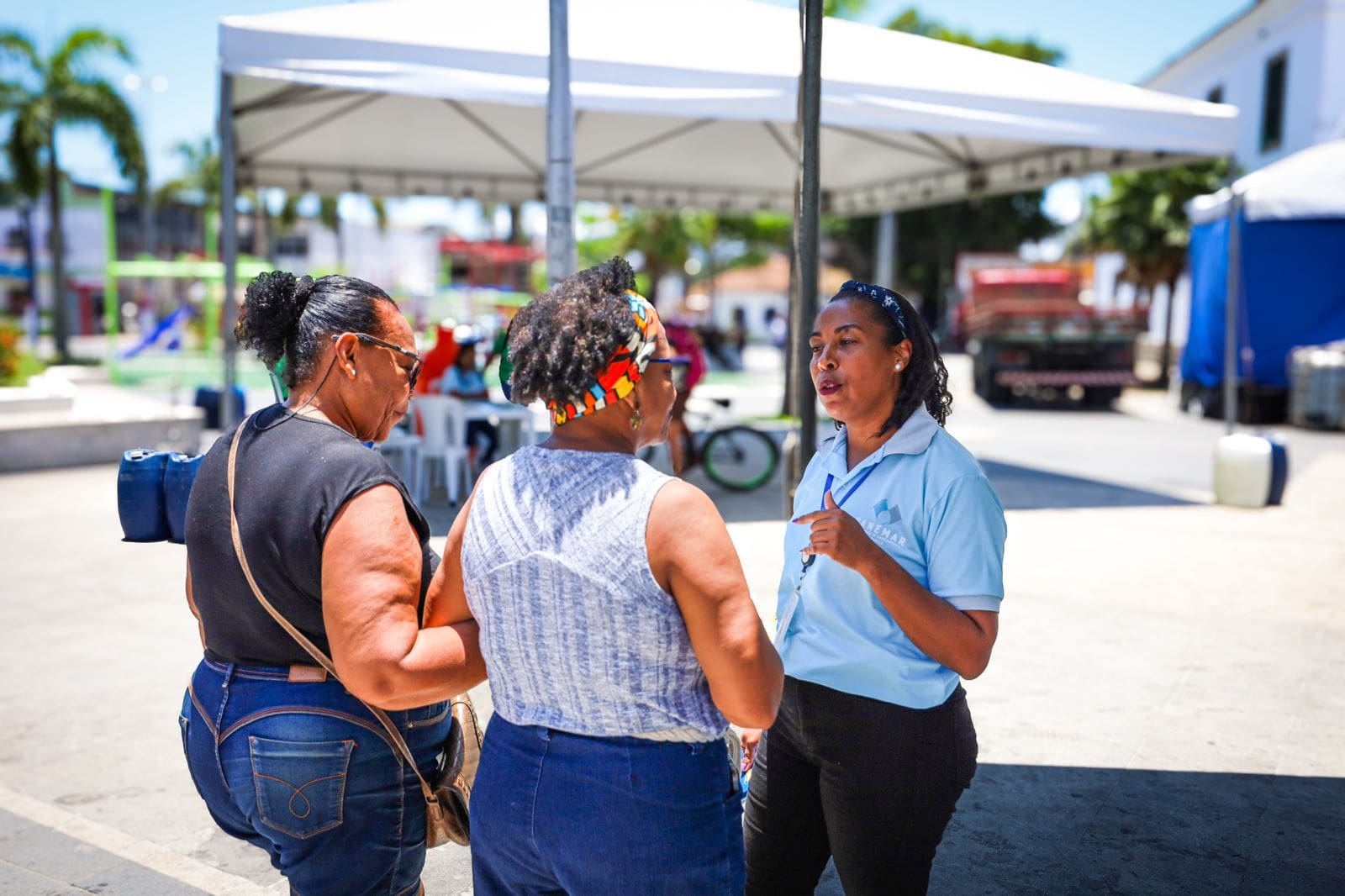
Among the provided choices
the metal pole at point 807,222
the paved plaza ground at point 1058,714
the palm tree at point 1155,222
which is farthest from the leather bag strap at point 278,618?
the palm tree at point 1155,222

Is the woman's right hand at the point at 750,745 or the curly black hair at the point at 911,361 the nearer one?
the curly black hair at the point at 911,361

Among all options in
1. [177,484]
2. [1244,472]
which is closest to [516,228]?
[1244,472]

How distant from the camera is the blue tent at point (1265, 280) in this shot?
10547 millimetres

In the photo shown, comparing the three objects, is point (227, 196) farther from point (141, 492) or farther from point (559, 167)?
point (141, 492)

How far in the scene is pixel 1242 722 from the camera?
4195mm

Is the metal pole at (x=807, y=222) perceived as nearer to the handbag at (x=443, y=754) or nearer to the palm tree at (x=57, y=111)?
the handbag at (x=443, y=754)

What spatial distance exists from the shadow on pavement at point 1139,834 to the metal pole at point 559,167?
2.88 m

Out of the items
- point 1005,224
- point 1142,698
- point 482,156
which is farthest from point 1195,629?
point 1005,224

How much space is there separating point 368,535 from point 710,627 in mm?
600

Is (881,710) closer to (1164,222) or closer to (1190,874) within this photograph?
(1190,874)

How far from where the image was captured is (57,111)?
25.5m

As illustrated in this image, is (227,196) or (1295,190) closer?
(227,196)

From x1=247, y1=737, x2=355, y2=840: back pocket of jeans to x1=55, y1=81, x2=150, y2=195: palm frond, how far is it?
93.2 feet

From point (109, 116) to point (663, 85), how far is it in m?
24.0
